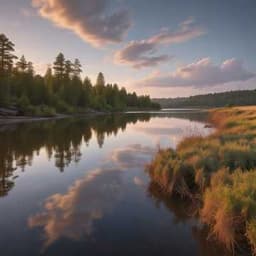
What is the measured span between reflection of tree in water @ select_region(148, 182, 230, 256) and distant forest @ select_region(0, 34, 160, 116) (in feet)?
112

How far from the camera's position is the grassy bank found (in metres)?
4.61

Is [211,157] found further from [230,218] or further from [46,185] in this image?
[46,185]

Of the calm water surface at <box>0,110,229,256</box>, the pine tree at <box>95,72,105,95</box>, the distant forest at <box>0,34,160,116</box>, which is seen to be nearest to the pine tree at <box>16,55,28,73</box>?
the distant forest at <box>0,34,160,116</box>

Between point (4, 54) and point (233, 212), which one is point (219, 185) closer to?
point (233, 212)

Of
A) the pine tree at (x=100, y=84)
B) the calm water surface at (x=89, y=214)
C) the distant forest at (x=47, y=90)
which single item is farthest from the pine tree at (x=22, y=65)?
the calm water surface at (x=89, y=214)

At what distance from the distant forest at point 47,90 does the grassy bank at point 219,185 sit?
112 feet

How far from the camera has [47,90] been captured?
48219mm

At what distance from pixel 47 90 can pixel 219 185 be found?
4775 centimetres

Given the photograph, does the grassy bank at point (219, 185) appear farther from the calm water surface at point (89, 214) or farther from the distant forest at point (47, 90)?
the distant forest at point (47, 90)

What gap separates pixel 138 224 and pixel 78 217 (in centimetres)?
171

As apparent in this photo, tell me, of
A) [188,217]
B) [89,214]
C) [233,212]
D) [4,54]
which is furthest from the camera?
[4,54]

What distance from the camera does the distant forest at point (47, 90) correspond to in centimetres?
3941

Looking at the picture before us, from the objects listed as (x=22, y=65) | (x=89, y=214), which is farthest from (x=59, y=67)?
(x=89, y=214)

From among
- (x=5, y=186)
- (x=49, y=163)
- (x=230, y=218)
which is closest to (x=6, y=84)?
(x=49, y=163)
